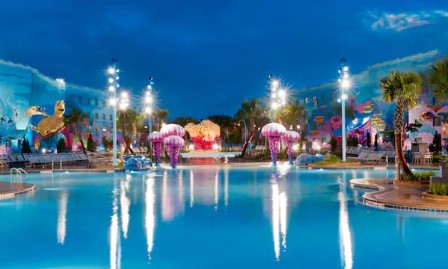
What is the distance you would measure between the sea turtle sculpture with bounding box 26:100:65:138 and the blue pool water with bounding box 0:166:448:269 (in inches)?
1255

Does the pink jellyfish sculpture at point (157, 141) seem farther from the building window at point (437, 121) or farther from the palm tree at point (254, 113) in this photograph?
the palm tree at point (254, 113)

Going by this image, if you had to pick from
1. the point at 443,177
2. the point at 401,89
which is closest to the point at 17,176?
the point at 401,89

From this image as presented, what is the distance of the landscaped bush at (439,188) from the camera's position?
13.2m

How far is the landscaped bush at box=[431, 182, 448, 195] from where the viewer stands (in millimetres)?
13188

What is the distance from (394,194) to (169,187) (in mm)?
8407

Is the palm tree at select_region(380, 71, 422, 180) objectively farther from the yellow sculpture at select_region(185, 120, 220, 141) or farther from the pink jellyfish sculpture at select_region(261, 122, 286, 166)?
the yellow sculpture at select_region(185, 120, 220, 141)

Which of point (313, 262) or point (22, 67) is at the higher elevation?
point (22, 67)

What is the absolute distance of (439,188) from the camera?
1330 cm

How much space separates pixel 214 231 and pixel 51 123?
40498mm

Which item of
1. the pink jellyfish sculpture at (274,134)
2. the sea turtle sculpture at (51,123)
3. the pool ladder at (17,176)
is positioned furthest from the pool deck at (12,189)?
the sea turtle sculpture at (51,123)

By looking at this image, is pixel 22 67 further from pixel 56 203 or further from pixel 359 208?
pixel 359 208

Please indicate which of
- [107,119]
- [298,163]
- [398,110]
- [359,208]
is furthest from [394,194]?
[107,119]

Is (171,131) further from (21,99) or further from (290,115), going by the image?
(290,115)

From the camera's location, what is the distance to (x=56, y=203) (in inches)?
576
